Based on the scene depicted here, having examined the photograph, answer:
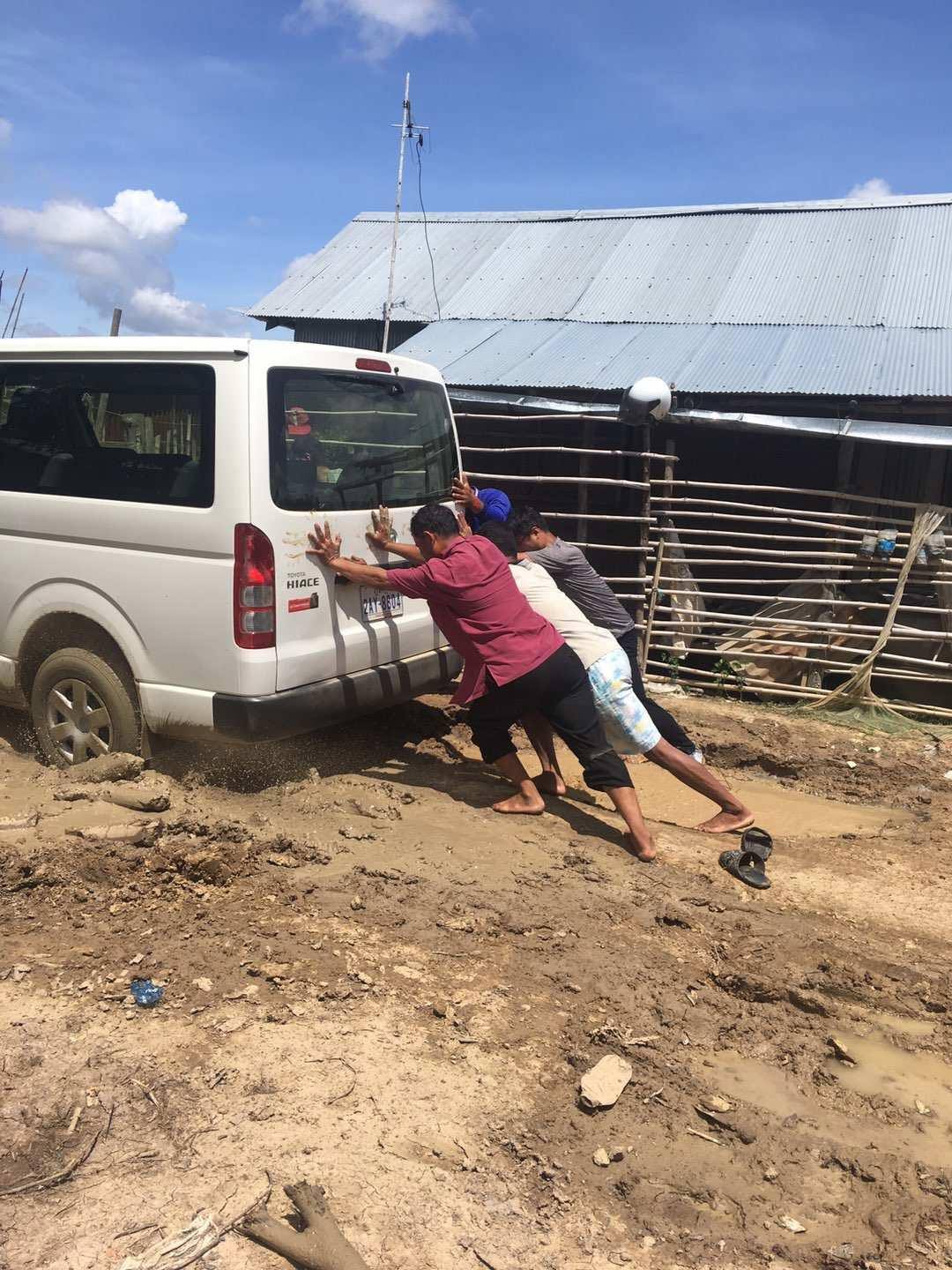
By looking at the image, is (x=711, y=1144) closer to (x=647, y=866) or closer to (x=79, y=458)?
(x=647, y=866)

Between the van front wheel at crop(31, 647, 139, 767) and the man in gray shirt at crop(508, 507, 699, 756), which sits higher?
the man in gray shirt at crop(508, 507, 699, 756)

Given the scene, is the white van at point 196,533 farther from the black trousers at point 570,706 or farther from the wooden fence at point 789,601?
the wooden fence at point 789,601

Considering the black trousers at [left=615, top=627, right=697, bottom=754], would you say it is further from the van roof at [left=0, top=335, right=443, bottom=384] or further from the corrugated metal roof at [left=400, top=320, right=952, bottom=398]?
the corrugated metal roof at [left=400, top=320, right=952, bottom=398]

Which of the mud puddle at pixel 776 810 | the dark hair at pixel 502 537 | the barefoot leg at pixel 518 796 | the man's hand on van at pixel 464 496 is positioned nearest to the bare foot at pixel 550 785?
the barefoot leg at pixel 518 796

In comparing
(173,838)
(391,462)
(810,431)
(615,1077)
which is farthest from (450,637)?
(810,431)

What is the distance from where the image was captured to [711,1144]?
2.76 metres

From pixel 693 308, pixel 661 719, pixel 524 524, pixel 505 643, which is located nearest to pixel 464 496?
pixel 524 524

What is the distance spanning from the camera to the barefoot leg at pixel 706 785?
199 inches

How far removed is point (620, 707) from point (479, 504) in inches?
61.1

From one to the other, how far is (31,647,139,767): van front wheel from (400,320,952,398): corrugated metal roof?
6.99 metres

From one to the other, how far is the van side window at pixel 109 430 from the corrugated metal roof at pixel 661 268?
8.71 meters

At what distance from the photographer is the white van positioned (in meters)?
4.32

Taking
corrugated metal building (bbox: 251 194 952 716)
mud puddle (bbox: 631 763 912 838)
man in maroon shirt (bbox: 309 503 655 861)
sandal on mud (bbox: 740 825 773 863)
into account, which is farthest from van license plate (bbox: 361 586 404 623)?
corrugated metal building (bbox: 251 194 952 716)

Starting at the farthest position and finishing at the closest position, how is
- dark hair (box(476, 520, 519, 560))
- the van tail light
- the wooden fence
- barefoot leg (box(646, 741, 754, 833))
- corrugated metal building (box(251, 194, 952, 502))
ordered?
corrugated metal building (box(251, 194, 952, 502)) → the wooden fence → dark hair (box(476, 520, 519, 560)) → barefoot leg (box(646, 741, 754, 833)) → the van tail light
